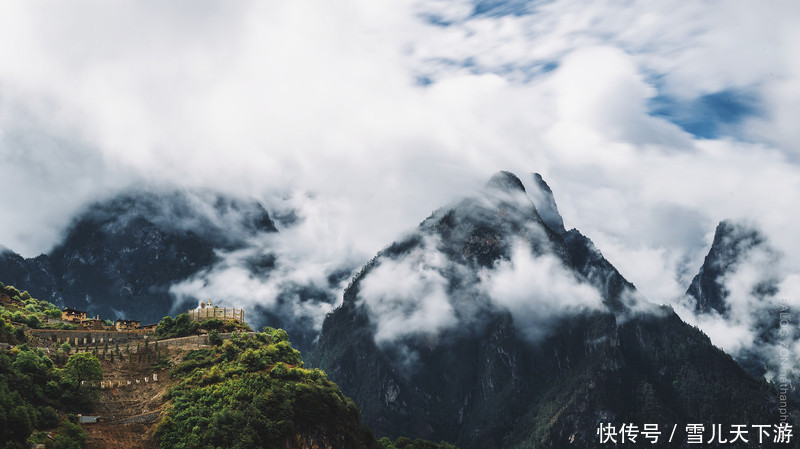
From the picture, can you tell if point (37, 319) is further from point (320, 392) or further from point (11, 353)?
point (320, 392)

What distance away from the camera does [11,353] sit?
337ft

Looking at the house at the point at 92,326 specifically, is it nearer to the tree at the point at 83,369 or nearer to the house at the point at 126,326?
the house at the point at 126,326

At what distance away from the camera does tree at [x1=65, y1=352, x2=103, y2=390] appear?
10338cm

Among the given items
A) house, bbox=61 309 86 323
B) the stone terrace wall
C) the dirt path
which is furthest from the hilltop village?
the dirt path

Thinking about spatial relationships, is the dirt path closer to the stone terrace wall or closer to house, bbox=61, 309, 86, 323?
the stone terrace wall

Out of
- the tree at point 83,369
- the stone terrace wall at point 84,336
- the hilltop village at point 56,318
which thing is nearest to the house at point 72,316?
the hilltop village at point 56,318

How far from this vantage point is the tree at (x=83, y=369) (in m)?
103

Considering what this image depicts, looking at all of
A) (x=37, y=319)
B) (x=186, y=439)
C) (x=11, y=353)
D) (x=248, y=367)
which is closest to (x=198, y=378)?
(x=248, y=367)

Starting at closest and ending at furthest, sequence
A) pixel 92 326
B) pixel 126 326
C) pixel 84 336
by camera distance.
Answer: pixel 84 336 → pixel 92 326 → pixel 126 326

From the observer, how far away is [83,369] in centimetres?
10362

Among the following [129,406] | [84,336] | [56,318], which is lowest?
[129,406]

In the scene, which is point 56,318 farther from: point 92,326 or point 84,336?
point 84,336

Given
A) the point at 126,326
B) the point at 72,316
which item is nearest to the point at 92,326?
the point at 126,326

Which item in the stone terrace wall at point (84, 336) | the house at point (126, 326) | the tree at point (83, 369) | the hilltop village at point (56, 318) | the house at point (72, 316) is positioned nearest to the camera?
the tree at point (83, 369)
